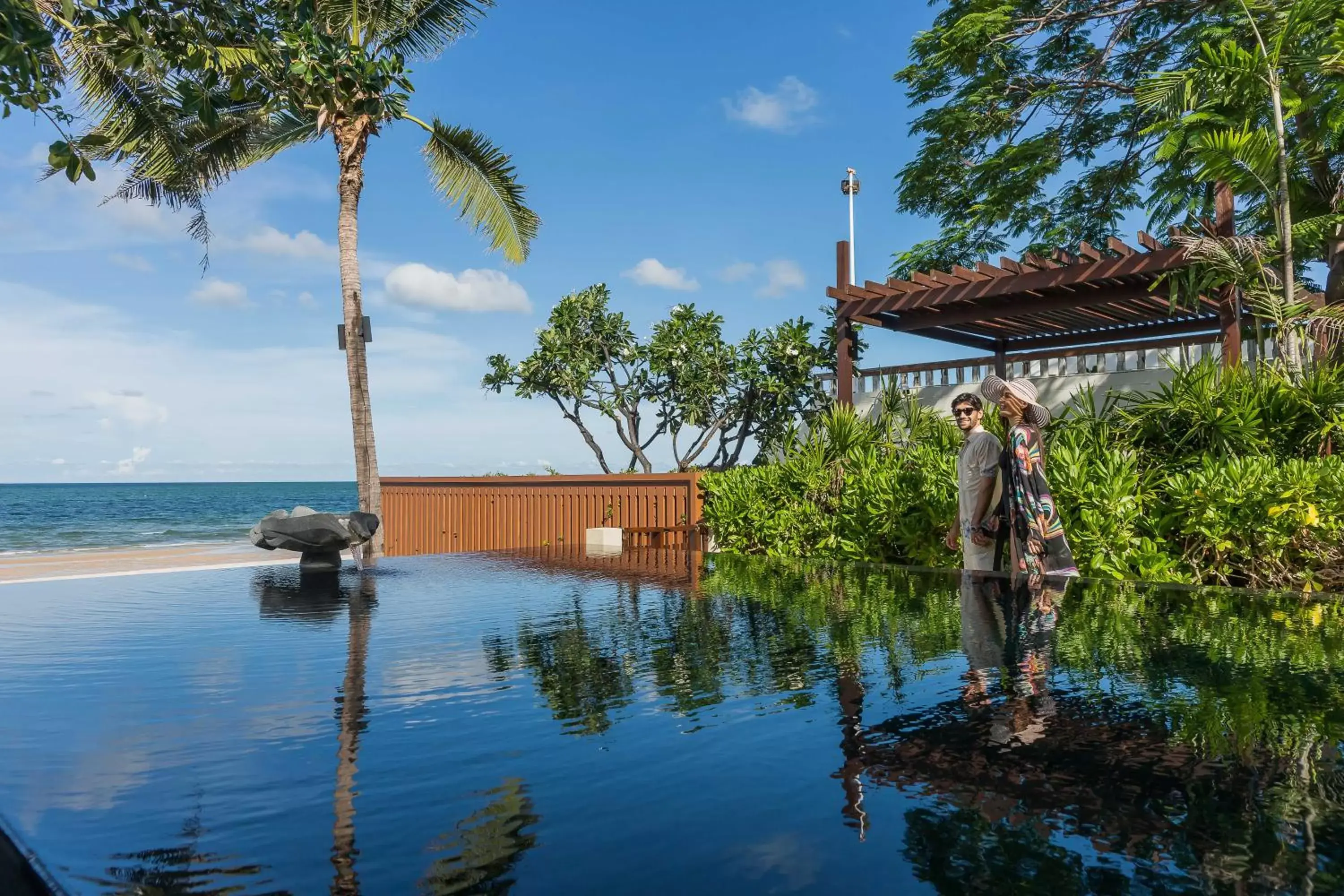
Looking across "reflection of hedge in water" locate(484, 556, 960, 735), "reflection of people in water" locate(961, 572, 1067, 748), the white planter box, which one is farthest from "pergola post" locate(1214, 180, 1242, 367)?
the white planter box

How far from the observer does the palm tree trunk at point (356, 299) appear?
13.5m

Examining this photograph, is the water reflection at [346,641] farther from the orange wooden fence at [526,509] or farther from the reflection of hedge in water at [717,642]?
the orange wooden fence at [526,509]

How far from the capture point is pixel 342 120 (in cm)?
1360

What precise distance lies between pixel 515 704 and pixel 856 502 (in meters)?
6.82

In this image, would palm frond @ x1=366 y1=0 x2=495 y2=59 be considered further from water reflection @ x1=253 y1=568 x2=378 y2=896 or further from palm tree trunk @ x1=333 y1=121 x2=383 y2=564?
water reflection @ x1=253 y1=568 x2=378 y2=896

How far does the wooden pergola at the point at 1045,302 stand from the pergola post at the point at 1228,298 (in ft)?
0.04

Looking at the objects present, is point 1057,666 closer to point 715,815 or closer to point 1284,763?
point 1284,763

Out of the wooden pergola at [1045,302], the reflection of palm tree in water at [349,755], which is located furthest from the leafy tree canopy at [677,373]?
the reflection of palm tree in water at [349,755]

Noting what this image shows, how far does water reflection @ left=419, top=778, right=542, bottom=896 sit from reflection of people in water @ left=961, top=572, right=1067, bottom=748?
158 centimetres

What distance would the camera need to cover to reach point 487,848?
228cm

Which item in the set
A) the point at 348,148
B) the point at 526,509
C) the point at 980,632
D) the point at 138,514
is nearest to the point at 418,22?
the point at 348,148

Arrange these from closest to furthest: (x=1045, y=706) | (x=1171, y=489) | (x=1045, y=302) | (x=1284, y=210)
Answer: (x=1045, y=706) → (x=1171, y=489) → (x=1284, y=210) → (x=1045, y=302)

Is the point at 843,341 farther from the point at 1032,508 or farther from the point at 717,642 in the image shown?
the point at 717,642

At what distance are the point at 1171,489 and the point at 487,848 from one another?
7.21 metres
